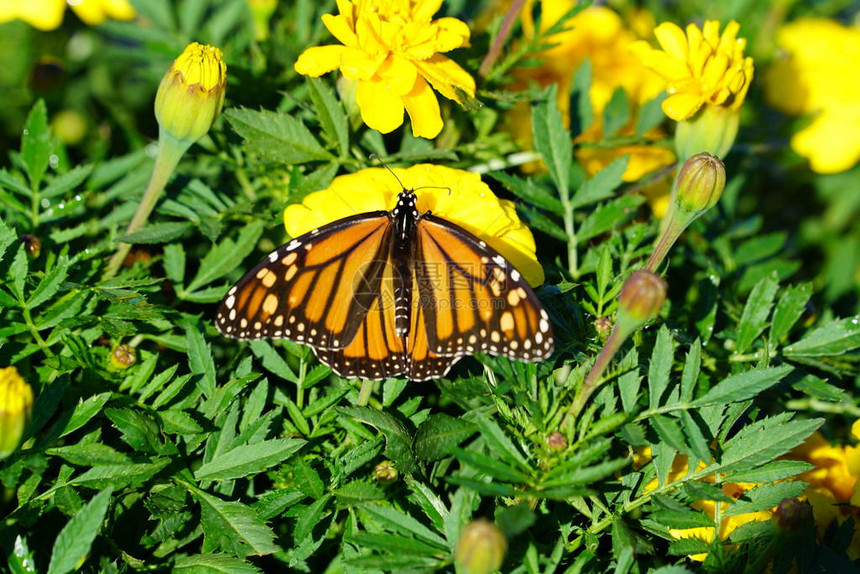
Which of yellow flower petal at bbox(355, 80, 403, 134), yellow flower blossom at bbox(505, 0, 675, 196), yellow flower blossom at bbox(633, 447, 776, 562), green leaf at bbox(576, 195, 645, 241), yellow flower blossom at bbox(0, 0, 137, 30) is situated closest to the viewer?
yellow flower blossom at bbox(633, 447, 776, 562)

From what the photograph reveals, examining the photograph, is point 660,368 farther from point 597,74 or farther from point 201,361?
point 597,74

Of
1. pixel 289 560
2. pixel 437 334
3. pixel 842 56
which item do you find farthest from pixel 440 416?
pixel 842 56

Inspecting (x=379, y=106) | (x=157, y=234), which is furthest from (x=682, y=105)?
(x=157, y=234)

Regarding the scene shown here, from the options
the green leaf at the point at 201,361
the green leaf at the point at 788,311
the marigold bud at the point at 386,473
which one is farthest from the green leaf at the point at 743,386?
the green leaf at the point at 201,361

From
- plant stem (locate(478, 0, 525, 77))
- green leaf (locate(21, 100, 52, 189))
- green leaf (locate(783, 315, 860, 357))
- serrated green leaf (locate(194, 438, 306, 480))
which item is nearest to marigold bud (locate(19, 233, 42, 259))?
green leaf (locate(21, 100, 52, 189))

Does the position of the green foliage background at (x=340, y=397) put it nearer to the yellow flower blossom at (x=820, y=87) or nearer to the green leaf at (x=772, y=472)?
the green leaf at (x=772, y=472)

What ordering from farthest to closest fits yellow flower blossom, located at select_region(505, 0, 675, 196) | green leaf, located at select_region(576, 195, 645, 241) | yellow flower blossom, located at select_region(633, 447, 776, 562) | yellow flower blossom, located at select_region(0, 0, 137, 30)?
yellow flower blossom, located at select_region(0, 0, 137, 30)
yellow flower blossom, located at select_region(505, 0, 675, 196)
green leaf, located at select_region(576, 195, 645, 241)
yellow flower blossom, located at select_region(633, 447, 776, 562)

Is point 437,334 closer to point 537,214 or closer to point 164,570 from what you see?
point 537,214

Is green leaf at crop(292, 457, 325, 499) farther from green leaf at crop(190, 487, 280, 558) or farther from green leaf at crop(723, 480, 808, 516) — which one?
green leaf at crop(723, 480, 808, 516)
